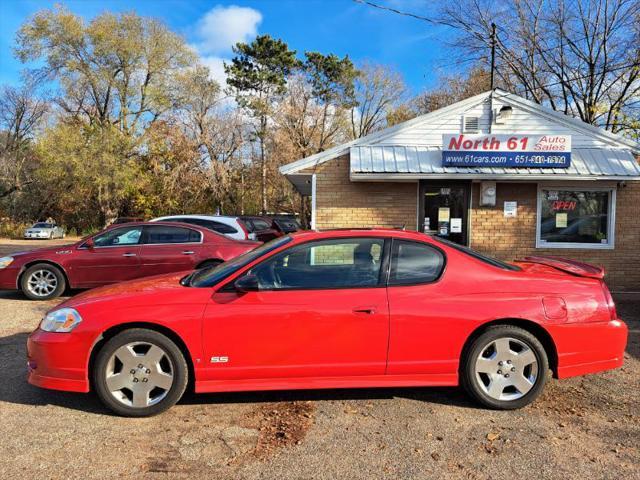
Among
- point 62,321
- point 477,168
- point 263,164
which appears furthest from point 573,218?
point 263,164

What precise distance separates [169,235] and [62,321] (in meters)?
4.96

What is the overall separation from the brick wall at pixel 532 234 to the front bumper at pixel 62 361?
Result: 7.97 m

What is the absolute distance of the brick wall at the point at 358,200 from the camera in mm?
9734

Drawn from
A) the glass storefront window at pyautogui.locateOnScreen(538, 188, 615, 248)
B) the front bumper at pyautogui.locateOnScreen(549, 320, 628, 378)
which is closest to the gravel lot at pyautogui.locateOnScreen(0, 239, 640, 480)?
the front bumper at pyautogui.locateOnScreen(549, 320, 628, 378)

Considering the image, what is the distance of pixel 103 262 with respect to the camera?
8344 millimetres

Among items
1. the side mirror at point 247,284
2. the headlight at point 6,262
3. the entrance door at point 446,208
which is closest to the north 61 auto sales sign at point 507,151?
the entrance door at point 446,208

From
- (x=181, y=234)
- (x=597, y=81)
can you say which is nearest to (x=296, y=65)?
(x=597, y=81)

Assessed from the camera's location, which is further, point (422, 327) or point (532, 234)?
point (532, 234)

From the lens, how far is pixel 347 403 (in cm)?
403

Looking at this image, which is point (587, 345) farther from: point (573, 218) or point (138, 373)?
point (573, 218)

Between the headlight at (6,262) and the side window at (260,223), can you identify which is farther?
the side window at (260,223)

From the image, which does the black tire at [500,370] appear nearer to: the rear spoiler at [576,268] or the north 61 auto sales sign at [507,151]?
the rear spoiler at [576,268]

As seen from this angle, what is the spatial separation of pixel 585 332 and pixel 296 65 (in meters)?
38.0

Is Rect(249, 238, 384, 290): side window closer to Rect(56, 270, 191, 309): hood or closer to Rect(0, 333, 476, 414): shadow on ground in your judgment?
Rect(56, 270, 191, 309): hood
